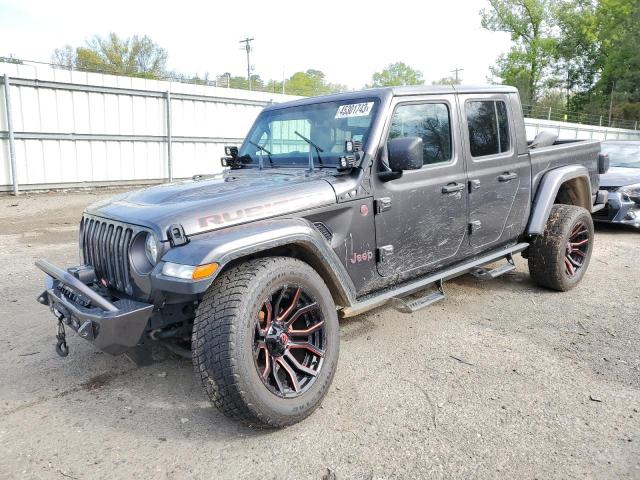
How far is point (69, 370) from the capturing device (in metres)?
3.51

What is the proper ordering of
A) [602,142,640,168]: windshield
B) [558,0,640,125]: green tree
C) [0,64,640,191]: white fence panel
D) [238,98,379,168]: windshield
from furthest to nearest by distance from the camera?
1. [558,0,640,125]: green tree
2. [0,64,640,191]: white fence panel
3. [602,142,640,168]: windshield
4. [238,98,379,168]: windshield

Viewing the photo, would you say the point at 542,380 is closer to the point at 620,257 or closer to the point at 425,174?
the point at 425,174

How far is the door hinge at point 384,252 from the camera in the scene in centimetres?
347

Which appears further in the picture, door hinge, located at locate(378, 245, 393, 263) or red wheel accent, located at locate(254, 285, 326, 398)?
door hinge, located at locate(378, 245, 393, 263)

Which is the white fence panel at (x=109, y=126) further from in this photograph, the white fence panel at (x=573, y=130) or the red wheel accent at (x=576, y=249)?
the white fence panel at (x=573, y=130)

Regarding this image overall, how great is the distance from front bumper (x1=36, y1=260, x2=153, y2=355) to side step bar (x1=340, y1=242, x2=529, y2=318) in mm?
1331

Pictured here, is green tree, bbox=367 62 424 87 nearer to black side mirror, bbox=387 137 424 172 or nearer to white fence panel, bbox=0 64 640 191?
white fence panel, bbox=0 64 640 191

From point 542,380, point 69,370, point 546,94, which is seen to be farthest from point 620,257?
point 546,94

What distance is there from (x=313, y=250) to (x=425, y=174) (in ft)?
4.07

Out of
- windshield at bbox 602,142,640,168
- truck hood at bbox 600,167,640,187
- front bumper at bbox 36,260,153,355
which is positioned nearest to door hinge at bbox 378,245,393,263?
front bumper at bbox 36,260,153,355

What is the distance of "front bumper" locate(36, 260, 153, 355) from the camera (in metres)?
2.55

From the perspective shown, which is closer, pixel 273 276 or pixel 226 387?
pixel 226 387

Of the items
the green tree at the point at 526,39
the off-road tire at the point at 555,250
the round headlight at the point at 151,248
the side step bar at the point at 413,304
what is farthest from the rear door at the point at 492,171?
the green tree at the point at 526,39

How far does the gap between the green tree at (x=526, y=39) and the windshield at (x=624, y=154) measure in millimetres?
36611
